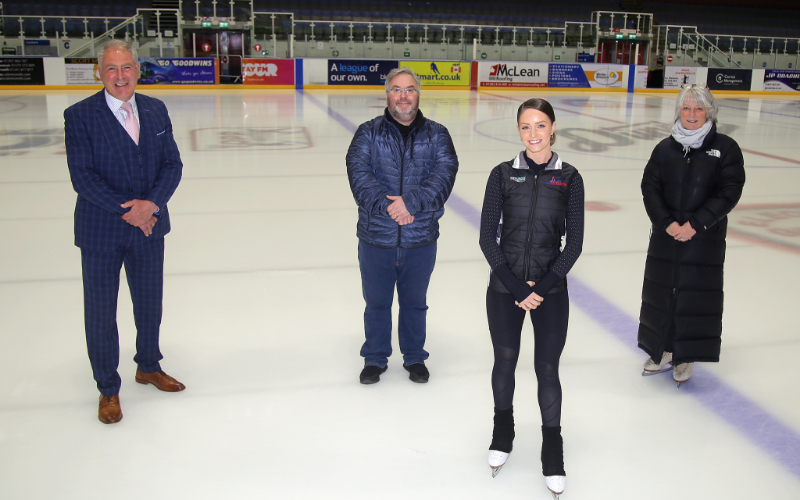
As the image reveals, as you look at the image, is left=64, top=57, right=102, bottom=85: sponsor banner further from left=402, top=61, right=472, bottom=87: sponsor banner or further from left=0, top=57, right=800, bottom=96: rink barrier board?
left=402, top=61, right=472, bottom=87: sponsor banner

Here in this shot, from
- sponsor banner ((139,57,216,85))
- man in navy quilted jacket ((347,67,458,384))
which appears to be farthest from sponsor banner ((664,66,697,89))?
man in navy quilted jacket ((347,67,458,384))

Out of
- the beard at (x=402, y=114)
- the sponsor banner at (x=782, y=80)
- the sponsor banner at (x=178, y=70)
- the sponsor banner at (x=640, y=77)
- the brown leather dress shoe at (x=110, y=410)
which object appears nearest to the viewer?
the brown leather dress shoe at (x=110, y=410)

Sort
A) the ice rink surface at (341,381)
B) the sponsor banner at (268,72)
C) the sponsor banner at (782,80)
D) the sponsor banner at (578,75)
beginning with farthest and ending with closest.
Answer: the sponsor banner at (782,80)
the sponsor banner at (578,75)
the sponsor banner at (268,72)
the ice rink surface at (341,381)

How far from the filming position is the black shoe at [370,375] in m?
2.88

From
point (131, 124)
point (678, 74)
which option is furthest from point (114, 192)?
point (678, 74)

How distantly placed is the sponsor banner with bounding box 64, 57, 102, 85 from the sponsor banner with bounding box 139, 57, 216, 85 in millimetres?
1286

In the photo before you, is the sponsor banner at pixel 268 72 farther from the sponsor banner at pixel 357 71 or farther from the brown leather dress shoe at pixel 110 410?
the brown leather dress shoe at pixel 110 410

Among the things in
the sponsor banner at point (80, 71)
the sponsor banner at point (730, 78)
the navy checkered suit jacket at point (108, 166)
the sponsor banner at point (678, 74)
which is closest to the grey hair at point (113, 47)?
the navy checkered suit jacket at point (108, 166)

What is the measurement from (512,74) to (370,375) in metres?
20.4

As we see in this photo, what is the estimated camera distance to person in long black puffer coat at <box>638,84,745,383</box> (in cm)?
271

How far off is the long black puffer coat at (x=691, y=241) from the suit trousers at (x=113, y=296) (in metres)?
2.00

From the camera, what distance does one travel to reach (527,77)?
22.3 meters

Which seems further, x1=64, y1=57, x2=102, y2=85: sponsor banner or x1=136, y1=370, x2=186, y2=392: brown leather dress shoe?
x1=64, y1=57, x2=102, y2=85: sponsor banner

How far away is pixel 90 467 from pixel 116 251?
0.76 metres
